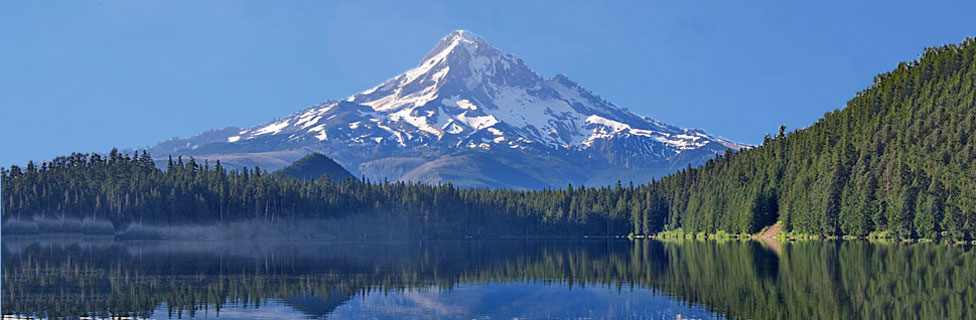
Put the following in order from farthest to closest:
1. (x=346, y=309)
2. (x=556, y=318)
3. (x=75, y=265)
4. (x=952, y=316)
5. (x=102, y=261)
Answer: (x=102, y=261), (x=75, y=265), (x=346, y=309), (x=556, y=318), (x=952, y=316)

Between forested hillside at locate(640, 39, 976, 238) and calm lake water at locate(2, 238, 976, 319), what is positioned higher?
forested hillside at locate(640, 39, 976, 238)

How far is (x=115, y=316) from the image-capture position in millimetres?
62719

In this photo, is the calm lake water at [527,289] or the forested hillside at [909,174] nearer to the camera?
the calm lake water at [527,289]

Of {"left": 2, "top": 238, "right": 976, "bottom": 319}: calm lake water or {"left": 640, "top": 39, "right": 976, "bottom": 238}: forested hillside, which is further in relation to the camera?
{"left": 640, "top": 39, "right": 976, "bottom": 238}: forested hillside

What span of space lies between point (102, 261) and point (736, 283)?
3375 inches

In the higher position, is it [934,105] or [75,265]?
[934,105]

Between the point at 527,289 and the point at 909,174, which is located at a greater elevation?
the point at 909,174

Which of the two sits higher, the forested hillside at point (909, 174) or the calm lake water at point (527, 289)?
the forested hillside at point (909, 174)

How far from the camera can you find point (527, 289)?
8294cm

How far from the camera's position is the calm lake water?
2491 inches

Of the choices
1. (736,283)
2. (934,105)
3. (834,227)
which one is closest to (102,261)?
(736,283)

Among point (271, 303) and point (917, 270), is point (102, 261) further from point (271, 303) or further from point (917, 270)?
point (917, 270)

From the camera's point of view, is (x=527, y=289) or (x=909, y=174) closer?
(x=527, y=289)

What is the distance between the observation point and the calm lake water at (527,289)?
208 ft
